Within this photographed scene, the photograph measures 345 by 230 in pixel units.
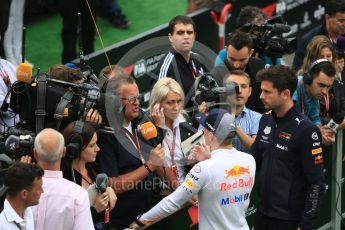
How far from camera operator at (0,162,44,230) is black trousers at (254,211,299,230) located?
7.29 ft

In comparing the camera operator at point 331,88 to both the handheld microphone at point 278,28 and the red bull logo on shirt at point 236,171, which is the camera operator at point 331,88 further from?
the red bull logo on shirt at point 236,171

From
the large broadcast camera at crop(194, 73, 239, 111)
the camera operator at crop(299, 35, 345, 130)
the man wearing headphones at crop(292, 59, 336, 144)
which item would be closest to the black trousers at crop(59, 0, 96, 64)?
the large broadcast camera at crop(194, 73, 239, 111)

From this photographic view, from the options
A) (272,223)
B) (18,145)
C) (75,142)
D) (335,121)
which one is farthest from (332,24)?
(18,145)

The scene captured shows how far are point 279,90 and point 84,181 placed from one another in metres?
1.72

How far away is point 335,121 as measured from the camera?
746 cm

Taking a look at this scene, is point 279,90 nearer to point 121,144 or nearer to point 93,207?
point 121,144

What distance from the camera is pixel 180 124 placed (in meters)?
6.94

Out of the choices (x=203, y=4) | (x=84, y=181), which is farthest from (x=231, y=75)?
(x=203, y=4)

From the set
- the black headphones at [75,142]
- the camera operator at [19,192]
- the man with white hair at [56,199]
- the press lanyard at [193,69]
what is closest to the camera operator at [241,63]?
the press lanyard at [193,69]

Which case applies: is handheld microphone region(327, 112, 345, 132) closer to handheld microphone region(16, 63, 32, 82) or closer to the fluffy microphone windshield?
the fluffy microphone windshield

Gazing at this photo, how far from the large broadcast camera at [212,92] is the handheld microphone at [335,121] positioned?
975 millimetres

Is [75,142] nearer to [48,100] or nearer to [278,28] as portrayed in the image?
[48,100]

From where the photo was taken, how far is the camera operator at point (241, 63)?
7801 mm

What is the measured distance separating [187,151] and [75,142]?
1.20 meters
